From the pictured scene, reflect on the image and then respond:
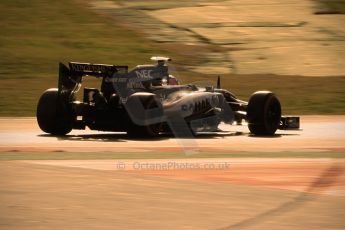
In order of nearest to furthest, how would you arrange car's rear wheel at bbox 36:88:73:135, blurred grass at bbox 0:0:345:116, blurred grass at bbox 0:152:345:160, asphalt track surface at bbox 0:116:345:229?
asphalt track surface at bbox 0:116:345:229, blurred grass at bbox 0:152:345:160, car's rear wheel at bbox 36:88:73:135, blurred grass at bbox 0:0:345:116

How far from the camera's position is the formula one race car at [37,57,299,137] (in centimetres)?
2273

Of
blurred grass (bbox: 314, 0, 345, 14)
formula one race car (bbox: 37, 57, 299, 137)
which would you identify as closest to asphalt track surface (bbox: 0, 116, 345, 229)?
formula one race car (bbox: 37, 57, 299, 137)

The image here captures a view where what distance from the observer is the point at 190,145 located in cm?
2103

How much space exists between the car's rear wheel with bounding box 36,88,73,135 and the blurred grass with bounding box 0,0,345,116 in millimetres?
8454

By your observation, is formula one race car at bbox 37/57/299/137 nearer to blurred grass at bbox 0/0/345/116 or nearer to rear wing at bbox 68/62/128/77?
rear wing at bbox 68/62/128/77

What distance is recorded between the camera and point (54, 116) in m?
23.7

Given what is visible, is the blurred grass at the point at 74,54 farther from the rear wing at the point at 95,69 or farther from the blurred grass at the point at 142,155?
the blurred grass at the point at 142,155

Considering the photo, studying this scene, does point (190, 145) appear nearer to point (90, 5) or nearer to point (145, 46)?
point (145, 46)

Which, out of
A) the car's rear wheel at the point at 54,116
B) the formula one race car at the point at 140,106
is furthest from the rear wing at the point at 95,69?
the car's rear wheel at the point at 54,116

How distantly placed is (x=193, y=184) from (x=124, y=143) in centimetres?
795

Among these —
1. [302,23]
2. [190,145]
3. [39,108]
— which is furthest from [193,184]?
[302,23]

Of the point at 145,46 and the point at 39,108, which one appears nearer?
the point at 39,108

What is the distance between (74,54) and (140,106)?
2711 centimetres

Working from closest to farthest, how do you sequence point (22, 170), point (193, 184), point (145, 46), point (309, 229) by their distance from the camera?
point (309, 229) < point (193, 184) < point (22, 170) < point (145, 46)
